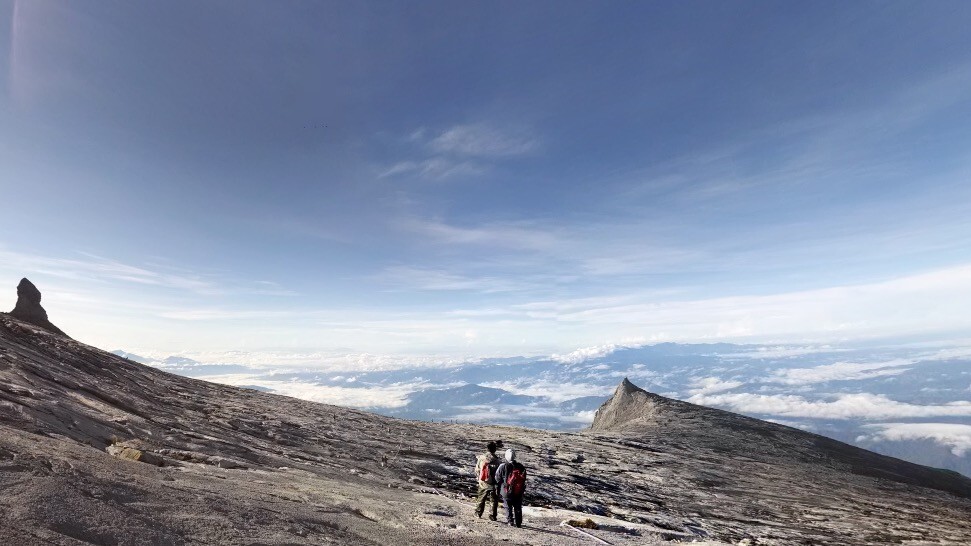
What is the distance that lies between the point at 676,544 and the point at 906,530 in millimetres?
25247

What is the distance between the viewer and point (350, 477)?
23453 mm

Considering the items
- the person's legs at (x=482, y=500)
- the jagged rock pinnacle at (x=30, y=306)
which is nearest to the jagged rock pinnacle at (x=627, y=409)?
the person's legs at (x=482, y=500)

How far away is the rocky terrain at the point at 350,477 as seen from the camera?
34.7ft

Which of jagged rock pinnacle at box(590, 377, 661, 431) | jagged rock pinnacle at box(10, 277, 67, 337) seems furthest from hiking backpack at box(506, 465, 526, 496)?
jagged rock pinnacle at box(590, 377, 661, 431)

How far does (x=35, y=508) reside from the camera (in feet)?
28.5

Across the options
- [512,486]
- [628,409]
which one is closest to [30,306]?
[512,486]

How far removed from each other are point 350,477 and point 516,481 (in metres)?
10.7

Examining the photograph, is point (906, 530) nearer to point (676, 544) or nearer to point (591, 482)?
point (591, 482)

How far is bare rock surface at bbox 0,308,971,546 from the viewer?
1057cm

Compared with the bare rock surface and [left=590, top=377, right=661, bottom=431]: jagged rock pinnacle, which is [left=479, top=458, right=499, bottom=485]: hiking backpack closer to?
the bare rock surface

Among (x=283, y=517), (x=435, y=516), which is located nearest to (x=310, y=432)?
(x=435, y=516)

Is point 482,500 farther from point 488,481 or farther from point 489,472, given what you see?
point 489,472

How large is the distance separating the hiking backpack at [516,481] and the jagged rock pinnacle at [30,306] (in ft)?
169

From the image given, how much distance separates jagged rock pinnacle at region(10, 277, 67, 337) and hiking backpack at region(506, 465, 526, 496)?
5148cm
